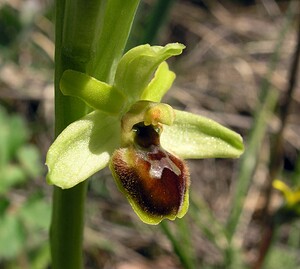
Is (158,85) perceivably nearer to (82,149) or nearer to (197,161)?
(82,149)

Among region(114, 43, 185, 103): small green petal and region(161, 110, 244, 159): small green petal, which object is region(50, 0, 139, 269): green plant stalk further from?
region(161, 110, 244, 159): small green petal

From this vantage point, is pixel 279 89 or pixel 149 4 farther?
pixel 149 4

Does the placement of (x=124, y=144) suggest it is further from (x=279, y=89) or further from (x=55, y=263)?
(x=279, y=89)

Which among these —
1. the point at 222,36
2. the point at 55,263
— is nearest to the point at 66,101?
the point at 55,263

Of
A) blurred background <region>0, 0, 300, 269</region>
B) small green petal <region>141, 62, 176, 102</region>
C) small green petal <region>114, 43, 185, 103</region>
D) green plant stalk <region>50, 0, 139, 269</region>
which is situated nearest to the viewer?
green plant stalk <region>50, 0, 139, 269</region>

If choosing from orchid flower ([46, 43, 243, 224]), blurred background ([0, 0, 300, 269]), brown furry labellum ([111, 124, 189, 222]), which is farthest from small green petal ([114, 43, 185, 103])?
blurred background ([0, 0, 300, 269])

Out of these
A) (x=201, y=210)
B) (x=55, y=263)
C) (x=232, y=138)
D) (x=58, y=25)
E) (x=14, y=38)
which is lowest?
(x=201, y=210)

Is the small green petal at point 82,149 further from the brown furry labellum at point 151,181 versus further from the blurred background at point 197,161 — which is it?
the blurred background at point 197,161

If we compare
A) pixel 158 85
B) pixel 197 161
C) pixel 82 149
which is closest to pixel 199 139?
pixel 158 85
